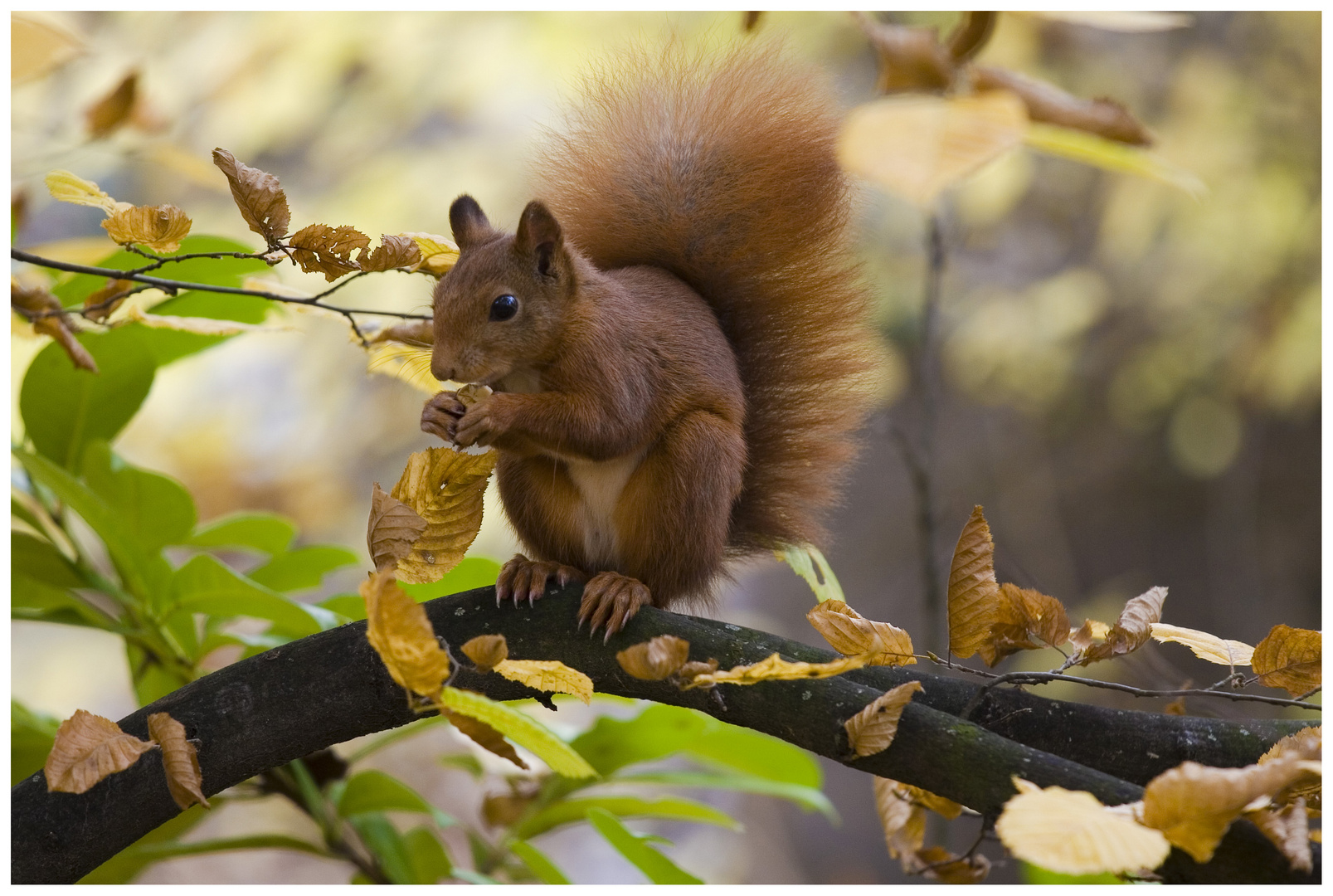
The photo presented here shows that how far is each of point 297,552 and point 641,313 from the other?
1.52 ft

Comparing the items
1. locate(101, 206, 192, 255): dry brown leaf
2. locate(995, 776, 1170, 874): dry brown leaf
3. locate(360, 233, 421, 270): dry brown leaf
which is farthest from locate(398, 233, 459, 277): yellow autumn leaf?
locate(995, 776, 1170, 874): dry brown leaf

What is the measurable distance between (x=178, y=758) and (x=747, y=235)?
2.12ft

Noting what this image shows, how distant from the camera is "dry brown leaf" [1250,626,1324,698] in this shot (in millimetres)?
687

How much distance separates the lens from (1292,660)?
0.69 meters

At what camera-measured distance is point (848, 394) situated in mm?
1051

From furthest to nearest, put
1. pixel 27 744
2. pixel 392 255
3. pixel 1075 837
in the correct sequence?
pixel 27 744 < pixel 392 255 < pixel 1075 837

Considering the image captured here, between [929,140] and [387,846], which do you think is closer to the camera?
[929,140]

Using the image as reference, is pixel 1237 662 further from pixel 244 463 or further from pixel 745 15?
pixel 244 463

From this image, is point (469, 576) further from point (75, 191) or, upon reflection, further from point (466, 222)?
point (75, 191)

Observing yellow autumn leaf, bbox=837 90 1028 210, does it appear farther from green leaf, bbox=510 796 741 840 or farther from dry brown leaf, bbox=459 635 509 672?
green leaf, bbox=510 796 741 840

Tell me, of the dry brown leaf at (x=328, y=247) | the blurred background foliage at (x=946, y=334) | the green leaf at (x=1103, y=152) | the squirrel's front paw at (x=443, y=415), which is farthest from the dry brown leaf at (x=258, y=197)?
the blurred background foliage at (x=946, y=334)

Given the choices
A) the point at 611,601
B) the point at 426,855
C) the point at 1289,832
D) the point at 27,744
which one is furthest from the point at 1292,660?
the point at 27,744

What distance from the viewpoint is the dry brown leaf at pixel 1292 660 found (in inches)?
27.0

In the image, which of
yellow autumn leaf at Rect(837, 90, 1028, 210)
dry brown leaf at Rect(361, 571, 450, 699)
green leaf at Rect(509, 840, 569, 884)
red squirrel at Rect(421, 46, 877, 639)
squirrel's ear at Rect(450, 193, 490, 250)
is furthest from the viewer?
green leaf at Rect(509, 840, 569, 884)
